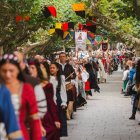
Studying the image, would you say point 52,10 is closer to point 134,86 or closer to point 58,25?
point 58,25

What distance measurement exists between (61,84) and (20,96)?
204 inches

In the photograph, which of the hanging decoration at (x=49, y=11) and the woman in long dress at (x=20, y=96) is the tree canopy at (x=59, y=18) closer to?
the hanging decoration at (x=49, y=11)

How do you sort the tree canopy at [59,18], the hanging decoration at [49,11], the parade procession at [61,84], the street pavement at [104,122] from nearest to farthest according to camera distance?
the parade procession at [61,84] → the street pavement at [104,122] → the tree canopy at [59,18] → the hanging decoration at [49,11]

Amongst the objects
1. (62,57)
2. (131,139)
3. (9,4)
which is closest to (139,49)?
(9,4)

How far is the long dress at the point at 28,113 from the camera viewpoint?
21.4 feet

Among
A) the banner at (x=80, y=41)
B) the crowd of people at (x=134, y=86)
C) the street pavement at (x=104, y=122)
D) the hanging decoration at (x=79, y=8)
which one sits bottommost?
the street pavement at (x=104, y=122)

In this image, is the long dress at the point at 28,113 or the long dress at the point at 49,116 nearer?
the long dress at the point at 28,113

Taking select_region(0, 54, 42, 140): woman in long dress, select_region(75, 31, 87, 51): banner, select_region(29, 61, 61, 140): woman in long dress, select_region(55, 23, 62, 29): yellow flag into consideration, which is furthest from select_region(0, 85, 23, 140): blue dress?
select_region(55, 23, 62, 29): yellow flag

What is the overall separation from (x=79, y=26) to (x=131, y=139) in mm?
21083

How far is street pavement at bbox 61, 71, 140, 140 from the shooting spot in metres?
14.6

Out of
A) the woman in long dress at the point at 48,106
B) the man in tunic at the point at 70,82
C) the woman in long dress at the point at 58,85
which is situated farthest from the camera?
the man in tunic at the point at 70,82

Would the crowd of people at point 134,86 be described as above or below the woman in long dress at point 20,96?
below

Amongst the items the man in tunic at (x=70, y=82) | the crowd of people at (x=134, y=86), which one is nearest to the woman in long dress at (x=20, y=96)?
the crowd of people at (x=134, y=86)

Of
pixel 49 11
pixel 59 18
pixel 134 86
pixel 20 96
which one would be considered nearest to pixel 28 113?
pixel 20 96
